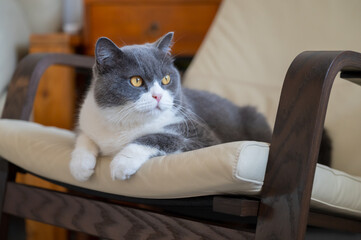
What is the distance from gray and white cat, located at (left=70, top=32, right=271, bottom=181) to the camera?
1013 millimetres

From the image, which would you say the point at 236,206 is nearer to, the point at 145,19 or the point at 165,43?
the point at 165,43

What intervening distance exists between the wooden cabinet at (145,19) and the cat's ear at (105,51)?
0.91 metres

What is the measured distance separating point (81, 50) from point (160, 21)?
18.0 inches

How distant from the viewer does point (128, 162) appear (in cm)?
91

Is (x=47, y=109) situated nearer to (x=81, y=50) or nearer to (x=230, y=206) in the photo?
(x=81, y=50)

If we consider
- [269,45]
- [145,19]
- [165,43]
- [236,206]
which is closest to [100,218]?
[236,206]

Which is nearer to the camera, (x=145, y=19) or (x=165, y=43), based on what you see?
(x=165, y=43)

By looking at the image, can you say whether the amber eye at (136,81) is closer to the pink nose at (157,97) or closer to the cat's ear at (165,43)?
the pink nose at (157,97)

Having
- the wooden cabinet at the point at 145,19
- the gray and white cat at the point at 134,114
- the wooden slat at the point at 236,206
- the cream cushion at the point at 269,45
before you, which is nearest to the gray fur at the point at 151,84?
the gray and white cat at the point at 134,114

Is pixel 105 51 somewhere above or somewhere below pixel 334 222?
above

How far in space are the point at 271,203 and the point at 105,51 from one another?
566 mm

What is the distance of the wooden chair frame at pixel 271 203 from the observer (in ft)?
2.56

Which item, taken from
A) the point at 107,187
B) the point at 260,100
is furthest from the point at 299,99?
the point at 260,100

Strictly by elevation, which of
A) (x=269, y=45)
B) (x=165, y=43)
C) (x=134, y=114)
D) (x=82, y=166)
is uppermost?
(x=269, y=45)
